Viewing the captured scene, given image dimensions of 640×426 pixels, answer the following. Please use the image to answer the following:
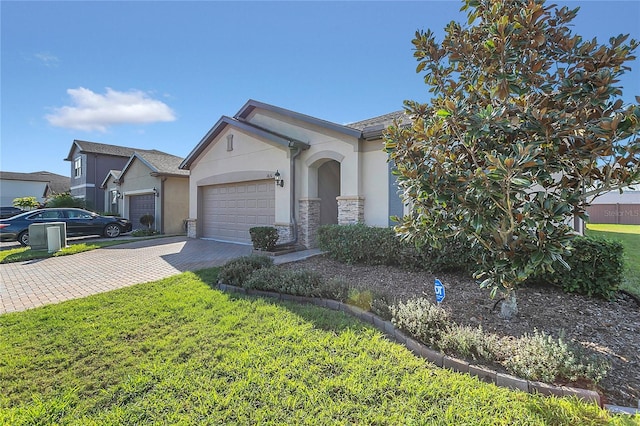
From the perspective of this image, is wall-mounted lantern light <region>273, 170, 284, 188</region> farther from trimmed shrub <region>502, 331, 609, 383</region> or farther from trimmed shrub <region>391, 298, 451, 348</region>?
trimmed shrub <region>502, 331, 609, 383</region>

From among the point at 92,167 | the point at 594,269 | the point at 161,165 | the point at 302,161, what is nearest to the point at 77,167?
the point at 92,167

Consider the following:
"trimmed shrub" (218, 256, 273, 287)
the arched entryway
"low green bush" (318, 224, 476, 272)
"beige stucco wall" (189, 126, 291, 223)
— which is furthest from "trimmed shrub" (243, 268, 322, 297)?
the arched entryway

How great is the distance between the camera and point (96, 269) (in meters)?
8.16

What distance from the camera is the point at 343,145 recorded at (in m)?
10.1

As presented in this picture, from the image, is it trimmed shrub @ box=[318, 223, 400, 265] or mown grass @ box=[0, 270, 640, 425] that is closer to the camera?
mown grass @ box=[0, 270, 640, 425]

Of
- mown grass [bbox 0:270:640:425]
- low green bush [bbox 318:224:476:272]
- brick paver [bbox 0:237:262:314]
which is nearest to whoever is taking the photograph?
mown grass [bbox 0:270:640:425]

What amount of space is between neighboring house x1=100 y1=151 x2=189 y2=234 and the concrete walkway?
4927mm

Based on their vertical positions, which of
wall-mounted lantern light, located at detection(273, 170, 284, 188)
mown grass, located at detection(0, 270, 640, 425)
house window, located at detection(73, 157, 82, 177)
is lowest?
mown grass, located at detection(0, 270, 640, 425)

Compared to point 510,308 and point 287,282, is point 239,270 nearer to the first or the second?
point 287,282

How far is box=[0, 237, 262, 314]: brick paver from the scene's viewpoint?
6.04 meters

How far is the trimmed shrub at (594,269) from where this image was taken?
4.84m

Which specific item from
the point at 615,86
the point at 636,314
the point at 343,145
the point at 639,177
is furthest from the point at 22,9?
the point at 636,314

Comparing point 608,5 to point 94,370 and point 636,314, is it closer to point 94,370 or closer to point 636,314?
point 636,314

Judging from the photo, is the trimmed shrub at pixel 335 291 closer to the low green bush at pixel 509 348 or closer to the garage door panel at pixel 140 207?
the low green bush at pixel 509 348
